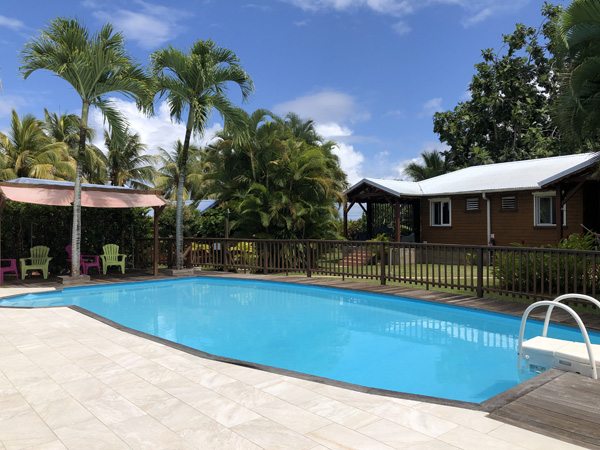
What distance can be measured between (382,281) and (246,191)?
7.65 metres

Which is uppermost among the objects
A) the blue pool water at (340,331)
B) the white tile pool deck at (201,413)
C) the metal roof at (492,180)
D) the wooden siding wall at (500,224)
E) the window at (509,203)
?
the metal roof at (492,180)

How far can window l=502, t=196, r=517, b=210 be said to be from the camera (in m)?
16.4

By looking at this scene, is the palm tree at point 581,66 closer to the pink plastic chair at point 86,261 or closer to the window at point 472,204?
the window at point 472,204

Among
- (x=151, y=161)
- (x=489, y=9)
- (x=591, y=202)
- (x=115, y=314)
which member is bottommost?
(x=115, y=314)

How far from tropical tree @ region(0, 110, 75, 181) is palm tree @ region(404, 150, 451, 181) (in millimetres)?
21169

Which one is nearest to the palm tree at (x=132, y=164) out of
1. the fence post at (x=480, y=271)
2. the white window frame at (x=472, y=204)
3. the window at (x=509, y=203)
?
the white window frame at (x=472, y=204)

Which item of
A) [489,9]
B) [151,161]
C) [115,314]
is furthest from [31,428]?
[151,161]

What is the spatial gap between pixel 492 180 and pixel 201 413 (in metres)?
16.7

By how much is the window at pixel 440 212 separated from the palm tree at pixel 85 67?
1252 centimetres

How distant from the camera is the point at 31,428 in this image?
10.2 ft

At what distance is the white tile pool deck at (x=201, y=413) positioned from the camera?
2.87 m

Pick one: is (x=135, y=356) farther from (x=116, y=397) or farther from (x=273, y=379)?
(x=273, y=379)

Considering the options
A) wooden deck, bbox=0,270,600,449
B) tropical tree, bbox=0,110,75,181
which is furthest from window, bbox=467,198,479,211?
tropical tree, bbox=0,110,75,181

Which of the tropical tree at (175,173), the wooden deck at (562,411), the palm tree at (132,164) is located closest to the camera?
the wooden deck at (562,411)
